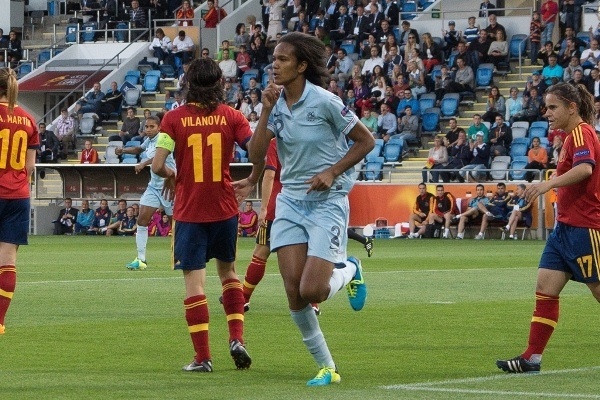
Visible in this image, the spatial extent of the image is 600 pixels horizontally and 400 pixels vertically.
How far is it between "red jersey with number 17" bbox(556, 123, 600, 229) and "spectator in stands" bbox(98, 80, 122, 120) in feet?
116

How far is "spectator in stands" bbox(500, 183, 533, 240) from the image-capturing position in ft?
104

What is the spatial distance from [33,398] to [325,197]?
7.20 feet

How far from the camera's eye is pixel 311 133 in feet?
27.8

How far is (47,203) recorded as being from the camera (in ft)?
133

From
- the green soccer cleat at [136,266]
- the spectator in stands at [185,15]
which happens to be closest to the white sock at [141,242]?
the green soccer cleat at [136,266]

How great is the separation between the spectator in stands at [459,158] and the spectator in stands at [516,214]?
1.89 metres

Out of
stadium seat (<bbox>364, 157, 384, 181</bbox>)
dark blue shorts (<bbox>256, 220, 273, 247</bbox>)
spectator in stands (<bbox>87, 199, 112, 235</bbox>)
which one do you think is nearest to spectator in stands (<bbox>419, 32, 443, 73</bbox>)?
stadium seat (<bbox>364, 157, 384, 181</bbox>)

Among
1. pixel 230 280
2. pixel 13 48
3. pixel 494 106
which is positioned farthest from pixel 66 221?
→ pixel 230 280

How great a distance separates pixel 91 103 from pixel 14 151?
32.5 meters

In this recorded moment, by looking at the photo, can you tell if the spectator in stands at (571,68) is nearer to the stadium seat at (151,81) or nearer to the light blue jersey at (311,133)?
the stadium seat at (151,81)

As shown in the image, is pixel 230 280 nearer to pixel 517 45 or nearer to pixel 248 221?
pixel 248 221

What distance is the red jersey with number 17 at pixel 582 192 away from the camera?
360 inches

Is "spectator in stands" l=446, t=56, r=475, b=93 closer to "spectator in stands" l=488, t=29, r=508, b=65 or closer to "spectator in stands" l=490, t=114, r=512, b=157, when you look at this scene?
"spectator in stands" l=488, t=29, r=508, b=65

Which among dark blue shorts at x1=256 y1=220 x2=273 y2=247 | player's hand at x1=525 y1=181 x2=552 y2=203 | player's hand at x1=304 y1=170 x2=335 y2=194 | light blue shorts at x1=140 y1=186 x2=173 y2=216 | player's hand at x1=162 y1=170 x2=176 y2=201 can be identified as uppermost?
player's hand at x1=304 y1=170 x2=335 y2=194
